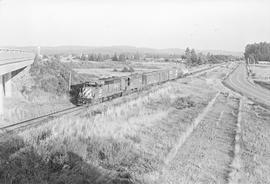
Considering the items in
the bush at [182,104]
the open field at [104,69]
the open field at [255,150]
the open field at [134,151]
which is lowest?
the open field at [255,150]

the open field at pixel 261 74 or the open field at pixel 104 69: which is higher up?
the open field at pixel 104 69

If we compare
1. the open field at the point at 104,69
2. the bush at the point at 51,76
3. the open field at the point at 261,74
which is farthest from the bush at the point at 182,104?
the open field at the point at 261,74

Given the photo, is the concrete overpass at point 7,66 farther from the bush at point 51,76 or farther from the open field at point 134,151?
the open field at point 134,151

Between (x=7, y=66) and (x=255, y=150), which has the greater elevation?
(x=7, y=66)

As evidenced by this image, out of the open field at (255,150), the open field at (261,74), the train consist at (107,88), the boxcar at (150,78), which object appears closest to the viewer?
the open field at (255,150)

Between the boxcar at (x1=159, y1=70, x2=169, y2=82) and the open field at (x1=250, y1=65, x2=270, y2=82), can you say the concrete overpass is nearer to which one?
the boxcar at (x1=159, y1=70, x2=169, y2=82)

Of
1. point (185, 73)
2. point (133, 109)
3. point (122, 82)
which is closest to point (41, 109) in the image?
point (133, 109)

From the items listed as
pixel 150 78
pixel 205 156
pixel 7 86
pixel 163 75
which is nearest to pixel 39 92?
pixel 7 86

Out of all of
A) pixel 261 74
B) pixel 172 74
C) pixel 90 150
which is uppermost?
pixel 172 74

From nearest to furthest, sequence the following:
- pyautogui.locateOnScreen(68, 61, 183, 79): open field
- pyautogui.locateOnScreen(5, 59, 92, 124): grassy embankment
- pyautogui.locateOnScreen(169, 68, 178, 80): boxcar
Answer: pyautogui.locateOnScreen(5, 59, 92, 124): grassy embankment, pyautogui.locateOnScreen(169, 68, 178, 80): boxcar, pyautogui.locateOnScreen(68, 61, 183, 79): open field

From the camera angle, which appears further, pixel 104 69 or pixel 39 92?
pixel 104 69

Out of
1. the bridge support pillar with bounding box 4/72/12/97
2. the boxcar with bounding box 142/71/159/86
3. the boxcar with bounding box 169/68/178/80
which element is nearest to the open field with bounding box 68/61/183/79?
the boxcar with bounding box 169/68/178/80

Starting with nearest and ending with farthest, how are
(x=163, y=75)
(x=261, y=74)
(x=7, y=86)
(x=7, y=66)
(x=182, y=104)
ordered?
(x=7, y=66) < (x=7, y=86) < (x=182, y=104) < (x=163, y=75) < (x=261, y=74)

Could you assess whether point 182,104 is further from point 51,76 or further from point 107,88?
point 51,76
